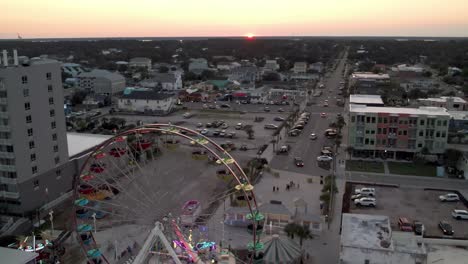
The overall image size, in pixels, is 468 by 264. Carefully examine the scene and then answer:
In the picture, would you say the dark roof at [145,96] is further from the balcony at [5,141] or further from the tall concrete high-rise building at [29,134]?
the balcony at [5,141]

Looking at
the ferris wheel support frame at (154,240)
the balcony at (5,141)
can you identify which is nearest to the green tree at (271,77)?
the balcony at (5,141)

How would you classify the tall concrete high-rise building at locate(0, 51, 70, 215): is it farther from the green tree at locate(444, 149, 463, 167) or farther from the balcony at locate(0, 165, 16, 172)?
the green tree at locate(444, 149, 463, 167)

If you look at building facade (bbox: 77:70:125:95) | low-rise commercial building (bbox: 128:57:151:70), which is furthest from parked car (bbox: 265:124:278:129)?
low-rise commercial building (bbox: 128:57:151:70)

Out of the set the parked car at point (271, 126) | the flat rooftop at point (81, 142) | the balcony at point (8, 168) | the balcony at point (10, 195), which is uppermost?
the balcony at point (8, 168)

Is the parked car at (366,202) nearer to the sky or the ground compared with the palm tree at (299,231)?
nearer to the ground

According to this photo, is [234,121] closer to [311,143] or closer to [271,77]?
[311,143]

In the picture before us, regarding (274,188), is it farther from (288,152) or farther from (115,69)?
(115,69)

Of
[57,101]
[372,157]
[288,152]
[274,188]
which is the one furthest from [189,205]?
[372,157]
